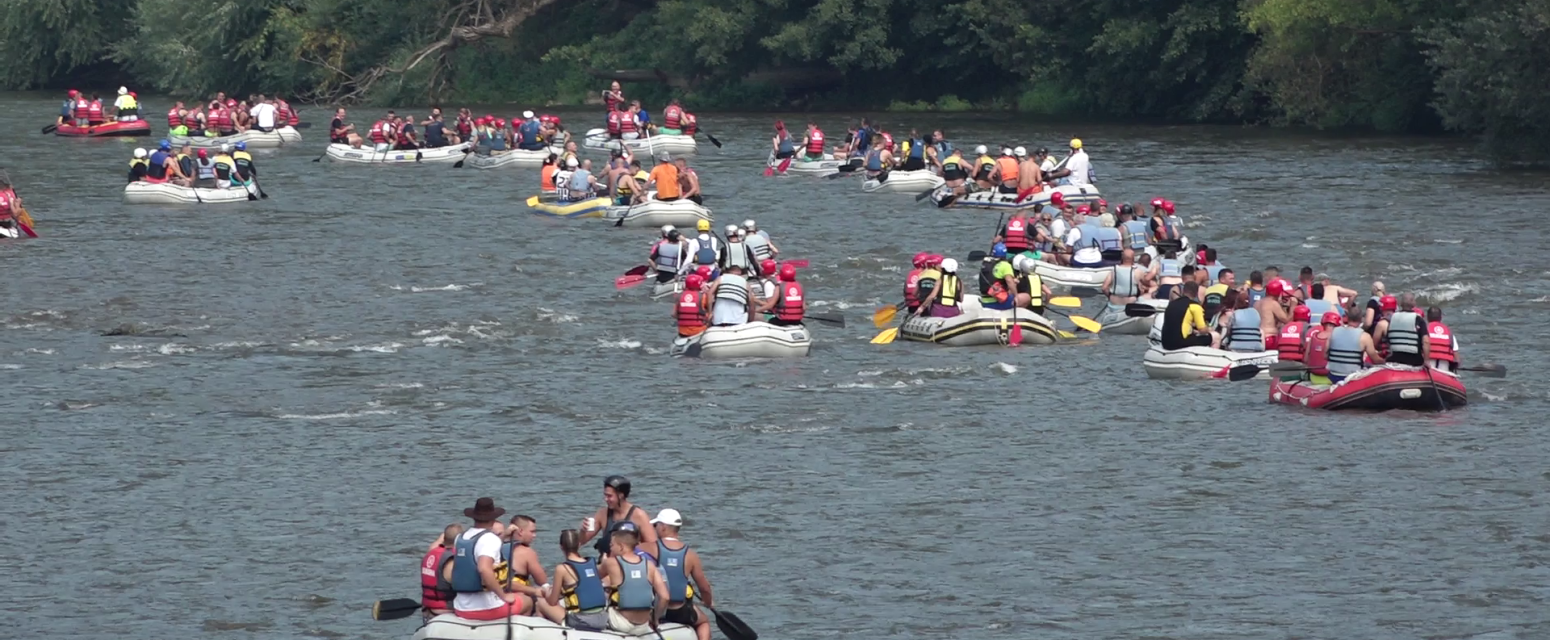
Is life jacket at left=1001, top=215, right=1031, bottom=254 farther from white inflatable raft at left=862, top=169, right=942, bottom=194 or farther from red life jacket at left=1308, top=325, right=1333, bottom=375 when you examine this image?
white inflatable raft at left=862, top=169, right=942, bottom=194

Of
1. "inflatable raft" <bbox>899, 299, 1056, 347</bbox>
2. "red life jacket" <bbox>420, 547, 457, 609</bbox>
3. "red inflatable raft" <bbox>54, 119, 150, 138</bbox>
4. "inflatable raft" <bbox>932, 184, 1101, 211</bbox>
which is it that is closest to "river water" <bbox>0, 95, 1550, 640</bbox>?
"inflatable raft" <bbox>899, 299, 1056, 347</bbox>

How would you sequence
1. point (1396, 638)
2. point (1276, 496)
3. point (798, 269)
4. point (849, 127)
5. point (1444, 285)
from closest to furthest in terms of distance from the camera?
point (1396, 638) → point (1276, 496) → point (1444, 285) → point (798, 269) → point (849, 127)

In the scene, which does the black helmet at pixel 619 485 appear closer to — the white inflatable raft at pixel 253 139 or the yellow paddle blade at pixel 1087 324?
the yellow paddle blade at pixel 1087 324

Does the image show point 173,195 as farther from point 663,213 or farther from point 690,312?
point 690,312

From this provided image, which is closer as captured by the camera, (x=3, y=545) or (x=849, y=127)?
(x=3, y=545)

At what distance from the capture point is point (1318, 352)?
2938 centimetres

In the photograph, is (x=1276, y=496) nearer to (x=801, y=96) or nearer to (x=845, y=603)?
(x=845, y=603)

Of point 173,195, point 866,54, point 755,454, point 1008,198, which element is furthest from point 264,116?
point 755,454

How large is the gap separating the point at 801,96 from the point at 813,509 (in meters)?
62.2

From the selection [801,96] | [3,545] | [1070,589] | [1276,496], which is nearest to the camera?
[1070,589]

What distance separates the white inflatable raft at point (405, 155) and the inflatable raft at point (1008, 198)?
18.0 metres

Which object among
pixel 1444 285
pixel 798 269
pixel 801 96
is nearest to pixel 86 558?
pixel 798 269

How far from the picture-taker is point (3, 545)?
2394 cm

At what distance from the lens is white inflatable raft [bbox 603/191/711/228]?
49.6 meters
